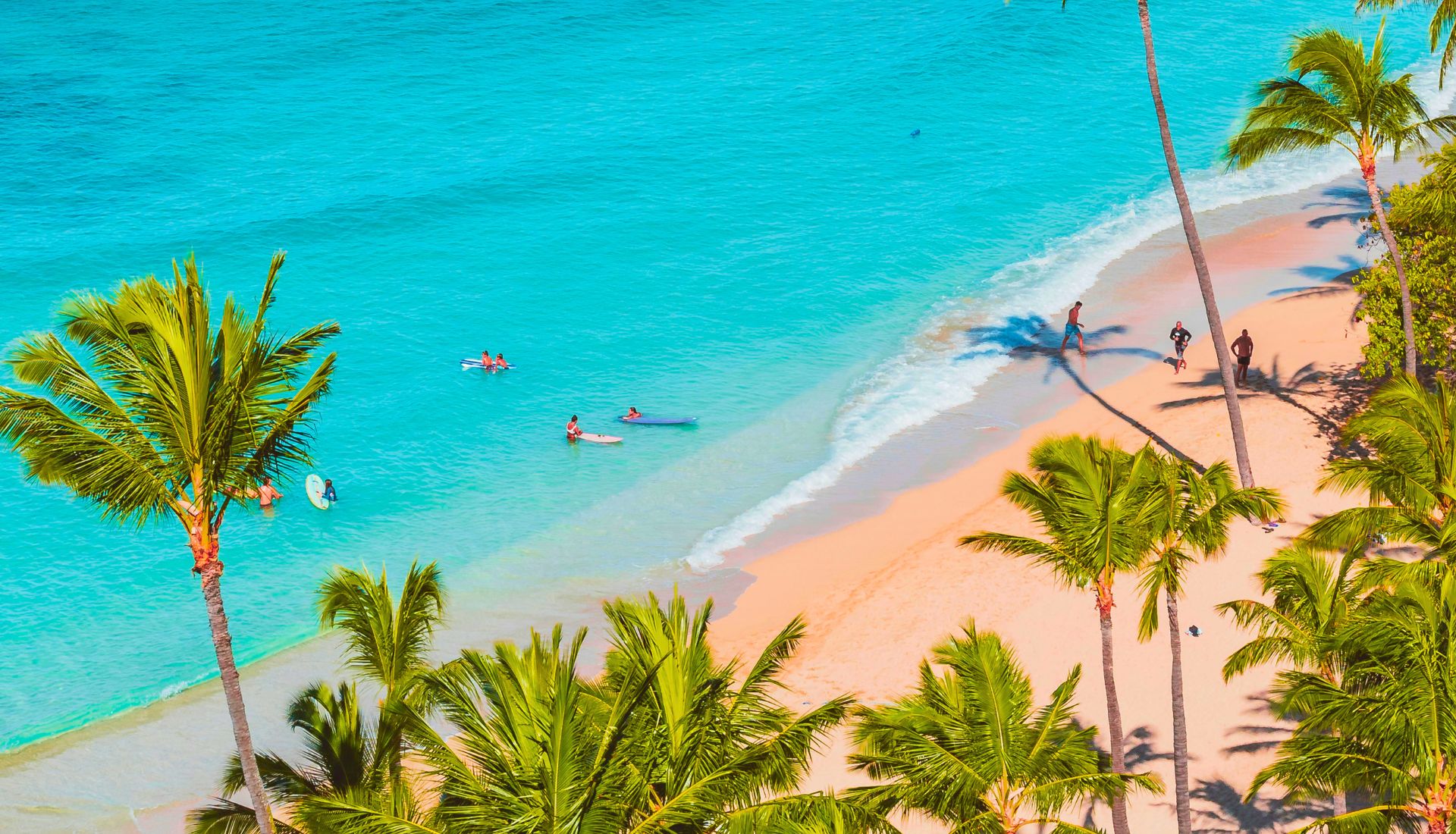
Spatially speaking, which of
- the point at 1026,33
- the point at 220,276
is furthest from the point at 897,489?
the point at 1026,33

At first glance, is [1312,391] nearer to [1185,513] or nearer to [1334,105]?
[1334,105]

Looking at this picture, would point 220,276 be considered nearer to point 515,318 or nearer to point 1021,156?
point 515,318

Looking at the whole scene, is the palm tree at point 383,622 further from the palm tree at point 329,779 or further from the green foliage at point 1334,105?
the green foliage at point 1334,105

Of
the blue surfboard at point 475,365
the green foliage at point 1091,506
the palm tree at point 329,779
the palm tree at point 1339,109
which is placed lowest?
the palm tree at point 329,779

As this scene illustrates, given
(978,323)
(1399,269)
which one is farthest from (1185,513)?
(978,323)

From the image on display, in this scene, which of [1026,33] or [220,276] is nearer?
[220,276]

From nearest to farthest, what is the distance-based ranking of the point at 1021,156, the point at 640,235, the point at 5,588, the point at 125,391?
the point at 125,391 → the point at 5,588 → the point at 640,235 → the point at 1021,156

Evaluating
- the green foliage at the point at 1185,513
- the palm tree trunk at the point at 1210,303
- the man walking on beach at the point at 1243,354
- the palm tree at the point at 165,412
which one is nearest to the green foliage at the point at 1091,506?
the green foliage at the point at 1185,513
